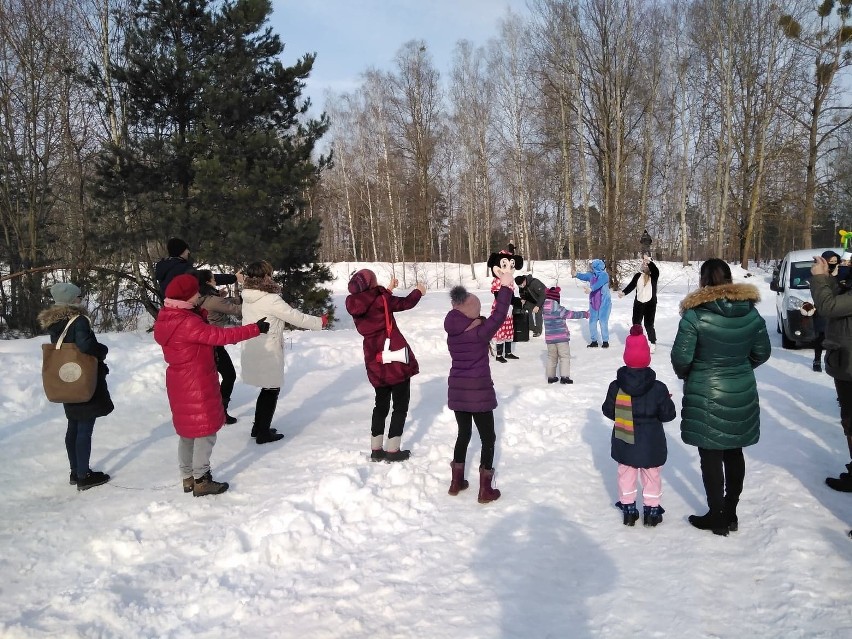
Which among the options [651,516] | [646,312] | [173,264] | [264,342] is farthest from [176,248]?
[646,312]

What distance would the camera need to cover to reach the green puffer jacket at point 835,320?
397 cm

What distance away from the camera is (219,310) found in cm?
599

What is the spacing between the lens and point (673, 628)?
2.79 m

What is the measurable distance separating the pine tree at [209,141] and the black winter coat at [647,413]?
1048 cm

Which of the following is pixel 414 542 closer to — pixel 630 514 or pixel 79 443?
pixel 630 514

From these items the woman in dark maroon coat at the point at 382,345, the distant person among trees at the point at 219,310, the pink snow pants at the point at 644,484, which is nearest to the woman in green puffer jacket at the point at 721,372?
the pink snow pants at the point at 644,484

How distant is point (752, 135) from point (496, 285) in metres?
24.0

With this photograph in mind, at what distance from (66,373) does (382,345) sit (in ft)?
8.77

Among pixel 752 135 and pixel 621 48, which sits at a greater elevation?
pixel 621 48

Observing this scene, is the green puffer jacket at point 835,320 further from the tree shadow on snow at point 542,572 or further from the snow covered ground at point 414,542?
the tree shadow on snow at point 542,572

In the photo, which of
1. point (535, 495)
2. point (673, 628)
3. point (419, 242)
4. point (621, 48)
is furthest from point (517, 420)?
point (419, 242)

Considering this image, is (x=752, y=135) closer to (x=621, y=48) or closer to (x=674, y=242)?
(x=621, y=48)

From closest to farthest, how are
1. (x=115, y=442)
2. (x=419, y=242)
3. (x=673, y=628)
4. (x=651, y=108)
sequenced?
(x=673, y=628) < (x=115, y=442) < (x=651, y=108) < (x=419, y=242)

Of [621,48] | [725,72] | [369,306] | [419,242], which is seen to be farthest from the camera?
[419,242]
